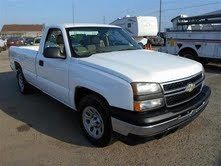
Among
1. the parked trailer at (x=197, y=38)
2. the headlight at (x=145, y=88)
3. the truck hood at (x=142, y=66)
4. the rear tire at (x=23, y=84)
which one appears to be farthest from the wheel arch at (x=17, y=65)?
the parked trailer at (x=197, y=38)

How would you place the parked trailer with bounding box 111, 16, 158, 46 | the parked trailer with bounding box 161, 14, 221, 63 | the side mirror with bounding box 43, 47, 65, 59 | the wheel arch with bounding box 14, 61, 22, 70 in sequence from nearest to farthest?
the side mirror with bounding box 43, 47, 65, 59 < the wheel arch with bounding box 14, 61, 22, 70 < the parked trailer with bounding box 161, 14, 221, 63 < the parked trailer with bounding box 111, 16, 158, 46

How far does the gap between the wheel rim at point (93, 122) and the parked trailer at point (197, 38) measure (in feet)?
27.5

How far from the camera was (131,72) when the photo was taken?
14.3 ft

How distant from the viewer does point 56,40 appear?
6168 mm

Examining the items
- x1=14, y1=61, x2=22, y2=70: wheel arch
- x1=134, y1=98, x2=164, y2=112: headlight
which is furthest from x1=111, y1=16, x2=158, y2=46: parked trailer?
x1=134, y1=98, x2=164, y2=112: headlight

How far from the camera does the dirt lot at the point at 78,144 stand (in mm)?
4626

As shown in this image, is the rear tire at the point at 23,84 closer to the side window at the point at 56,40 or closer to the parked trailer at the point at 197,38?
the side window at the point at 56,40

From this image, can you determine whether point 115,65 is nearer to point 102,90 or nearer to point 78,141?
point 102,90

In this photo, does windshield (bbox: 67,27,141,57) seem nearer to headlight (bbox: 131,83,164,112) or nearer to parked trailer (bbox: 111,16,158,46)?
headlight (bbox: 131,83,164,112)

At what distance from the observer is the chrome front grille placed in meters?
4.35

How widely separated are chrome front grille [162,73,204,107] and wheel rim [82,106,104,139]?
1061mm

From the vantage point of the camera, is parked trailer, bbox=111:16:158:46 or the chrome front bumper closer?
the chrome front bumper

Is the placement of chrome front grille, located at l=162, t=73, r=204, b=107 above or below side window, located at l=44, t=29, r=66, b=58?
below

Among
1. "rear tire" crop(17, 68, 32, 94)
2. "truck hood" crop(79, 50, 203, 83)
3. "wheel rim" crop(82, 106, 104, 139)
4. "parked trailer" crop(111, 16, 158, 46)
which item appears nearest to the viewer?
"truck hood" crop(79, 50, 203, 83)
